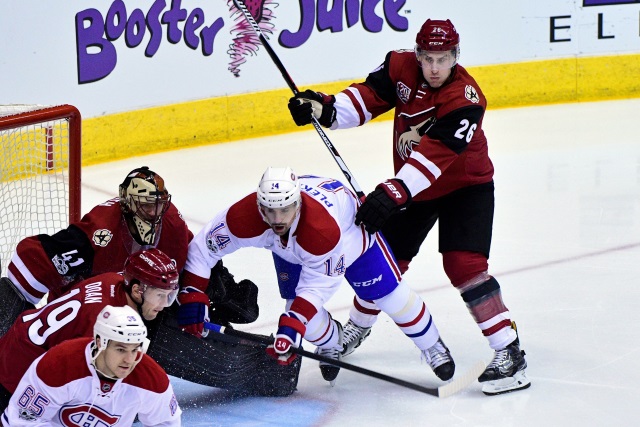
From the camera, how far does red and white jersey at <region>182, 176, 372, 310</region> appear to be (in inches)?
131

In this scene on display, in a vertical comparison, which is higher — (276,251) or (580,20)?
(276,251)

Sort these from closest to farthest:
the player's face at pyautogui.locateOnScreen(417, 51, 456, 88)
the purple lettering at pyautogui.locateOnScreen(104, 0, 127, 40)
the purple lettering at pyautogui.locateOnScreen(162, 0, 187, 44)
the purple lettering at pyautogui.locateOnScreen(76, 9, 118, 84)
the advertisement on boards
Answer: the player's face at pyautogui.locateOnScreen(417, 51, 456, 88) → the advertisement on boards → the purple lettering at pyautogui.locateOnScreen(76, 9, 118, 84) → the purple lettering at pyautogui.locateOnScreen(104, 0, 127, 40) → the purple lettering at pyautogui.locateOnScreen(162, 0, 187, 44)

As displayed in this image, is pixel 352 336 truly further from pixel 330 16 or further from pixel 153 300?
pixel 330 16

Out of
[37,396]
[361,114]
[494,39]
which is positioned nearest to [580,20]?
[494,39]

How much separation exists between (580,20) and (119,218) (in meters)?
4.91

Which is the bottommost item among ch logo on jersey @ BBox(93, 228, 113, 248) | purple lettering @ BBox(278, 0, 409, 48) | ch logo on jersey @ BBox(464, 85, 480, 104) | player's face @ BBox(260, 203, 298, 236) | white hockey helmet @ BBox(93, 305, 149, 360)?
purple lettering @ BBox(278, 0, 409, 48)

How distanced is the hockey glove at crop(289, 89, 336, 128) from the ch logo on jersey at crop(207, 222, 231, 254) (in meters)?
0.54

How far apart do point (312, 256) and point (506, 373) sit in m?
0.77

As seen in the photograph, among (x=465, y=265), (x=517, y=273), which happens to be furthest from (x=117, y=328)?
(x=517, y=273)

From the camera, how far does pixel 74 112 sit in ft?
13.0

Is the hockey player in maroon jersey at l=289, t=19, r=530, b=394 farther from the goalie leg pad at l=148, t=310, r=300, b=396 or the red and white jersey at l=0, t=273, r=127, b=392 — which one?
the red and white jersey at l=0, t=273, r=127, b=392

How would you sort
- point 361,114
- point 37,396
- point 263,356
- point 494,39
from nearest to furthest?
point 37,396
point 263,356
point 361,114
point 494,39

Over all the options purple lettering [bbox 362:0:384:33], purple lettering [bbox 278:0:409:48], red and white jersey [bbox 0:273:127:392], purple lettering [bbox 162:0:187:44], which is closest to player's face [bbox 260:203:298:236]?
red and white jersey [bbox 0:273:127:392]

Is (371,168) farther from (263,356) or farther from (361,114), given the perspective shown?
(263,356)
